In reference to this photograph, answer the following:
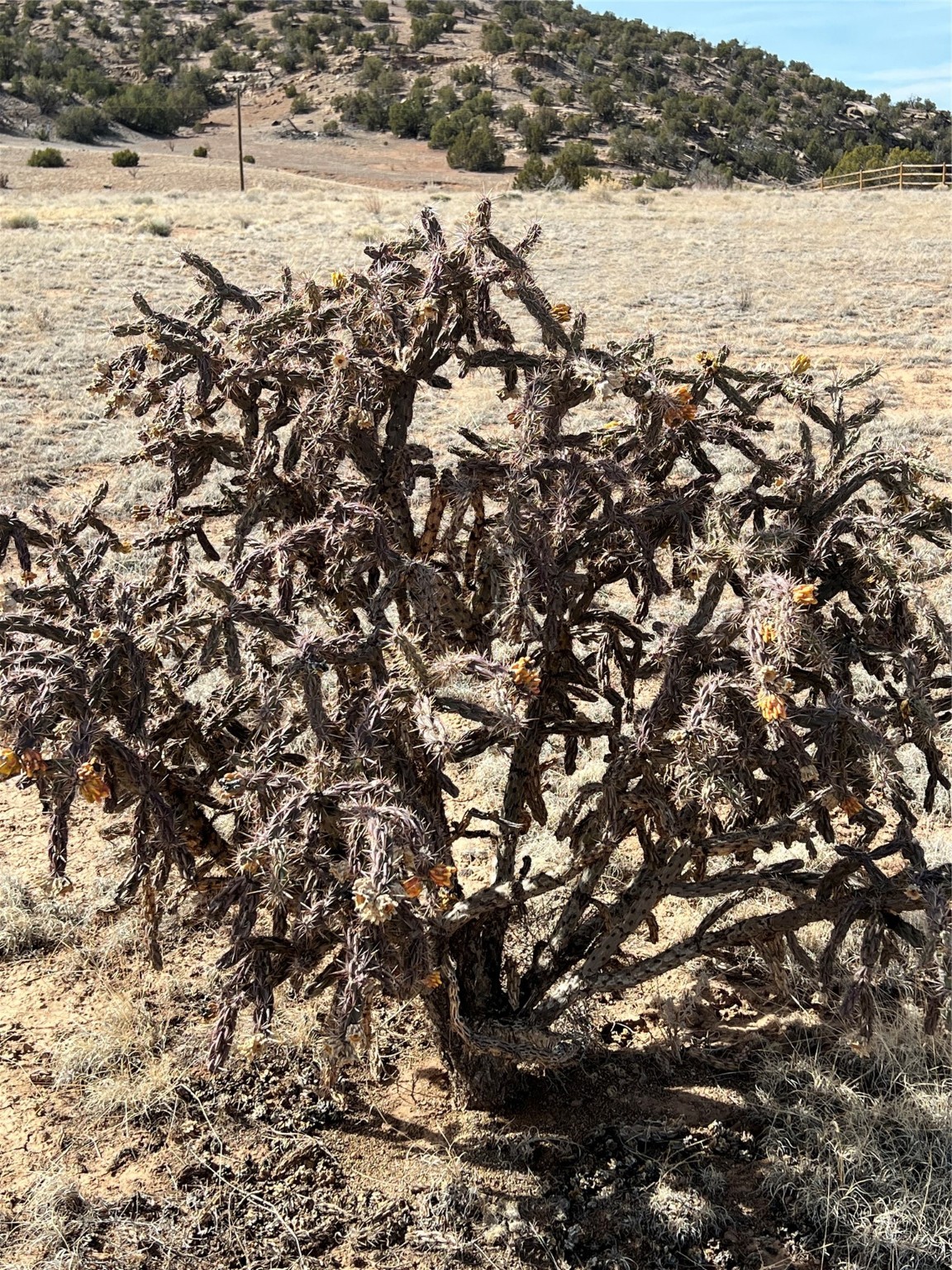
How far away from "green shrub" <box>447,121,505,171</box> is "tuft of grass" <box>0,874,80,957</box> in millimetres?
47789

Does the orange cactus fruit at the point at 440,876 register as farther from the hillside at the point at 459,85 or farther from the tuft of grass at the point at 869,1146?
the hillside at the point at 459,85

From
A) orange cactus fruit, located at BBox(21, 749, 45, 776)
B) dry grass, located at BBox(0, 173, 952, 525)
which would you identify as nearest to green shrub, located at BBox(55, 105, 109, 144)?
dry grass, located at BBox(0, 173, 952, 525)

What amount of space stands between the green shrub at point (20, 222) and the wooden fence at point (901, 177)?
26465 millimetres

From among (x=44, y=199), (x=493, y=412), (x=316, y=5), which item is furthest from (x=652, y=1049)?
(x=316, y=5)

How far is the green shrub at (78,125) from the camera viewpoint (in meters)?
49.1

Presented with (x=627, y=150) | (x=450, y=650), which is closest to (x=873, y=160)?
(x=627, y=150)

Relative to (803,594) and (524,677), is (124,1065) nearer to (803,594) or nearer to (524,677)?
(524,677)

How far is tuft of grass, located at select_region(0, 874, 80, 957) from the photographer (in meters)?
3.73

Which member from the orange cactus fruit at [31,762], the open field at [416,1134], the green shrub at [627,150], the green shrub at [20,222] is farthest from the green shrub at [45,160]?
the orange cactus fruit at [31,762]

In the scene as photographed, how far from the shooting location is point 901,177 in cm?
3519

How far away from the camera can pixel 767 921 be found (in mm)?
2879

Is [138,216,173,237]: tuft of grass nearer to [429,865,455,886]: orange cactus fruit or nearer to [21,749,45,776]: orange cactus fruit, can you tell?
[21,749,45,776]: orange cactus fruit

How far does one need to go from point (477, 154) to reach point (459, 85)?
2061cm

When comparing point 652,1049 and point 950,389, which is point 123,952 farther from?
point 950,389
